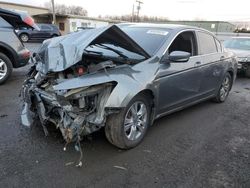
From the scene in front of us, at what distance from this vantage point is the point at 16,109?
192 inches

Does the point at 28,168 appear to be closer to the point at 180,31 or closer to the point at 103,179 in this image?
the point at 103,179

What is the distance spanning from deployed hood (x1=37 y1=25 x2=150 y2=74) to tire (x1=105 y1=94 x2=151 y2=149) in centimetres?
71

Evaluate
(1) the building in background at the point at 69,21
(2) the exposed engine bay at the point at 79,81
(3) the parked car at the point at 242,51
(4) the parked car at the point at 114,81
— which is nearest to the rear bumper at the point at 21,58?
(4) the parked car at the point at 114,81

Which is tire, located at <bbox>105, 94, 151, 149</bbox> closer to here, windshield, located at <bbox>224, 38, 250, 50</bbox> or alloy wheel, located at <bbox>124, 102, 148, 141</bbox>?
alloy wheel, located at <bbox>124, 102, 148, 141</bbox>

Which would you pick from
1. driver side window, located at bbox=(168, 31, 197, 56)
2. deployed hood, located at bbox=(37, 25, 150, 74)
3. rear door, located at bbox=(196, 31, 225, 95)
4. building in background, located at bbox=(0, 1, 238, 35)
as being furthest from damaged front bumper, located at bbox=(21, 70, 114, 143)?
building in background, located at bbox=(0, 1, 238, 35)

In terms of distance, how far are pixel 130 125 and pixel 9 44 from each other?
4.57 metres

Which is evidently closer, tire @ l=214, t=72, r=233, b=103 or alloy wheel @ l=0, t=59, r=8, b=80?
tire @ l=214, t=72, r=233, b=103

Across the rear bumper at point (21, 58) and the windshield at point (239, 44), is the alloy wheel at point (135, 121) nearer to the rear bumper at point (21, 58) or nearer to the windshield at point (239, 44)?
the rear bumper at point (21, 58)

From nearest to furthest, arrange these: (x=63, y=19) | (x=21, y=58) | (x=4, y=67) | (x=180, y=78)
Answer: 1. (x=180, y=78)
2. (x=4, y=67)
3. (x=21, y=58)
4. (x=63, y=19)

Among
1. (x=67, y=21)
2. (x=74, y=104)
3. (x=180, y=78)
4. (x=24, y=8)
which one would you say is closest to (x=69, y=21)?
(x=67, y=21)

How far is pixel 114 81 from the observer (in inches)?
125

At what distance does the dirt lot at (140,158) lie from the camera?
293 cm

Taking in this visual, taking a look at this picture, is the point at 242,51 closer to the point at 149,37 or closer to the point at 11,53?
the point at 149,37

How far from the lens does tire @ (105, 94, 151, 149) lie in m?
3.31
